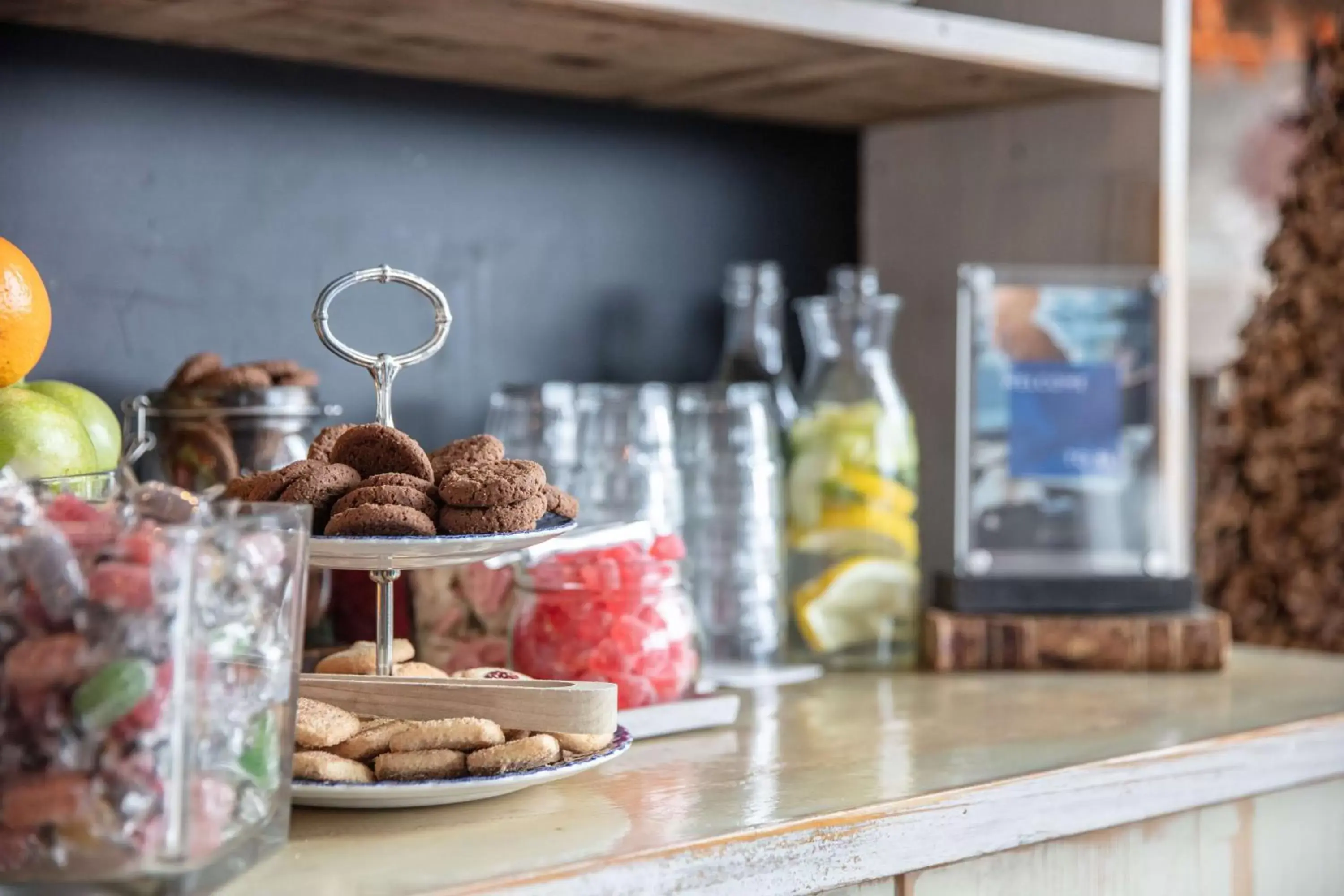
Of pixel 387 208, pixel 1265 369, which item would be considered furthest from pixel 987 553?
pixel 1265 369

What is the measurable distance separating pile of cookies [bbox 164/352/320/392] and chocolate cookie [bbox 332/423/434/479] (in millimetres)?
233

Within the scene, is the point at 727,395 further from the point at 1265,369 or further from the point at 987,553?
the point at 1265,369

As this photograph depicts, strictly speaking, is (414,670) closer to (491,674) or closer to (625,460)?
(491,674)

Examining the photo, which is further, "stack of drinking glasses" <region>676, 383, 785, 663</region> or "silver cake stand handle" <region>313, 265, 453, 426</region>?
"stack of drinking glasses" <region>676, 383, 785, 663</region>

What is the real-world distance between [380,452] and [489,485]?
0.09 metres

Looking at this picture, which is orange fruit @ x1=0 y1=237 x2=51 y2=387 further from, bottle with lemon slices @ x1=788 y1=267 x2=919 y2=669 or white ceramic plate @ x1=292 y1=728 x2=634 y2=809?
bottle with lemon slices @ x1=788 y1=267 x2=919 y2=669

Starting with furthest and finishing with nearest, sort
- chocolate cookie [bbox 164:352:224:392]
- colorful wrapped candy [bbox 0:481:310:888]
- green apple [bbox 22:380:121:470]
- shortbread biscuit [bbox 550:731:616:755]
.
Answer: chocolate cookie [bbox 164:352:224:392], green apple [bbox 22:380:121:470], shortbread biscuit [bbox 550:731:616:755], colorful wrapped candy [bbox 0:481:310:888]

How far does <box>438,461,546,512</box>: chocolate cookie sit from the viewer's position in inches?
33.5

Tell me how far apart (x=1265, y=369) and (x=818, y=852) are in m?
2.30

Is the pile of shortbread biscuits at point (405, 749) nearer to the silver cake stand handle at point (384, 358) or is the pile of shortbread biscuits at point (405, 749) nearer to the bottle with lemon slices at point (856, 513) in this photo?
the silver cake stand handle at point (384, 358)

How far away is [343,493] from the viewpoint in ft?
2.85

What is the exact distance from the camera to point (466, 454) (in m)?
0.92

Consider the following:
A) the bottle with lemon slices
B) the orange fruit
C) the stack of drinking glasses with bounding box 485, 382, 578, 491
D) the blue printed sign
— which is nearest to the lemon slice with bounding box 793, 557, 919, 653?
the bottle with lemon slices

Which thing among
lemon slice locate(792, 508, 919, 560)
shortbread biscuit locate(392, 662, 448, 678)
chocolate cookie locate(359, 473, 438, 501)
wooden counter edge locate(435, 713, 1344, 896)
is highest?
chocolate cookie locate(359, 473, 438, 501)
